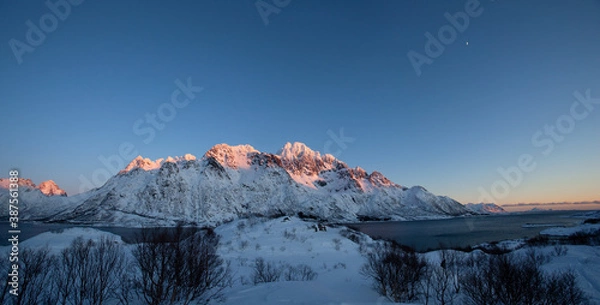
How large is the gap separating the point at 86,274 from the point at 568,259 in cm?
5329

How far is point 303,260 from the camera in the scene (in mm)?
42781

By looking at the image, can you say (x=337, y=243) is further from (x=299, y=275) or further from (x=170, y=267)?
(x=170, y=267)

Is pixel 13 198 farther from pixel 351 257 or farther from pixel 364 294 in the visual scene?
pixel 351 257

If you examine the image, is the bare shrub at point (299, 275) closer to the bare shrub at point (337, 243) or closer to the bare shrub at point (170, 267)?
the bare shrub at point (170, 267)

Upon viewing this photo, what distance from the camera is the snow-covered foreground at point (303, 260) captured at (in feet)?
59.4

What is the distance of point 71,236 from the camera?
5250 centimetres

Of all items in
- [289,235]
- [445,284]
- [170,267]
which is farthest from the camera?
[289,235]

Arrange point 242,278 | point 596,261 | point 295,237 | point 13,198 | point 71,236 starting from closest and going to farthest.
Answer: point 13,198 < point 242,278 < point 596,261 < point 71,236 < point 295,237

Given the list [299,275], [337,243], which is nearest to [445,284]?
[299,275]

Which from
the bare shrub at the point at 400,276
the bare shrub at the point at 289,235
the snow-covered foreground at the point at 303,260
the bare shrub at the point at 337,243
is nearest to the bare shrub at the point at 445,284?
the bare shrub at the point at 400,276

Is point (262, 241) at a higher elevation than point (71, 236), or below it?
below

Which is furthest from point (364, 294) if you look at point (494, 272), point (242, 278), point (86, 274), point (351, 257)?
point (351, 257)

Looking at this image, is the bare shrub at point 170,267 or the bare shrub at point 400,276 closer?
the bare shrub at point 170,267

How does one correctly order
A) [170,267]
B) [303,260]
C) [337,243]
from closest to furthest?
[170,267] → [303,260] → [337,243]
